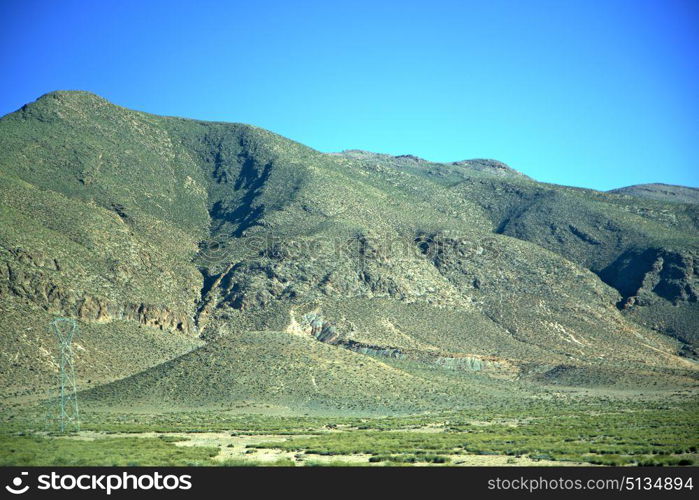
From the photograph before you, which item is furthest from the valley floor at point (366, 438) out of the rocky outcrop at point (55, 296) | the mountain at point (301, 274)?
the rocky outcrop at point (55, 296)

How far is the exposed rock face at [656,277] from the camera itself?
14112 cm

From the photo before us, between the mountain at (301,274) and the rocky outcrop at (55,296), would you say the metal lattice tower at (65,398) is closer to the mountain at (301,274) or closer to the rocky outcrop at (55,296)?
the mountain at (301,274)

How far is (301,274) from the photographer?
4670 inches

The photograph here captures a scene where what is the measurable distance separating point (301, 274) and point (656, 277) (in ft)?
219

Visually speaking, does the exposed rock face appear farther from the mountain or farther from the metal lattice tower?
the metal lattice tower

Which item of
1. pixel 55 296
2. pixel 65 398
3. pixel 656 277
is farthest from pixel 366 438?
pixel 656 277

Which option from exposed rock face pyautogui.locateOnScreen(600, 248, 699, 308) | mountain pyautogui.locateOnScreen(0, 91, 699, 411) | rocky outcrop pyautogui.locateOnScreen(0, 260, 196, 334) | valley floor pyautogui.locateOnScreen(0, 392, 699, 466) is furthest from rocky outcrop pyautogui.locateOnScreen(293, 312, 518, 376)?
exposed rock face pyautogui.locateOnScreen(600, 248, 699, 308)

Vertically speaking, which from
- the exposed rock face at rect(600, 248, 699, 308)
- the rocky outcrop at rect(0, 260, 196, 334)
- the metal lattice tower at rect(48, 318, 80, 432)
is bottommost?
the metal lattice tower at rect(48, 318, 80, 432)

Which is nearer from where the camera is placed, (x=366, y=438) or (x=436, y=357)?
(x=366, y=438)

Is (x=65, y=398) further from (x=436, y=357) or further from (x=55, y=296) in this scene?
(x=436, y=357)

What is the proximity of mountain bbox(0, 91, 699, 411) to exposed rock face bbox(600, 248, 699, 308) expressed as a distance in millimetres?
392

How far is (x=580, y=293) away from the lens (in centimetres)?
13425

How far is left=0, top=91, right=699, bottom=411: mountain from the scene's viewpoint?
287 ft
